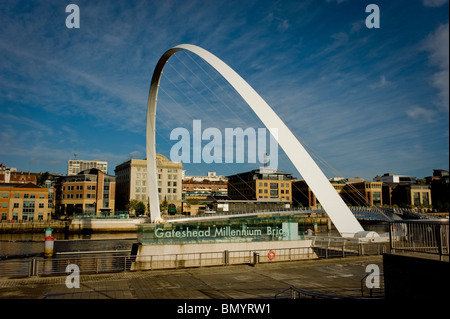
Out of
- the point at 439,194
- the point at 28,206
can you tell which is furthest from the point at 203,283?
the point at 439,194

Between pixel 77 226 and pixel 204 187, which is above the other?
pixel 204 187

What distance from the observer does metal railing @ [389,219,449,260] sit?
7.15 metres

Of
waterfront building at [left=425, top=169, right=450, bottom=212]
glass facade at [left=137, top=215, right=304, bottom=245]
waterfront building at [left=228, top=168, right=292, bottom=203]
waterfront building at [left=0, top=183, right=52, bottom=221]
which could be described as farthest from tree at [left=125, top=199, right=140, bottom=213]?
waterfront building at [left=425, top=169, right=450, bottom=212]

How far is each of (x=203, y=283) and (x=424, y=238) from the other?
7498 mm

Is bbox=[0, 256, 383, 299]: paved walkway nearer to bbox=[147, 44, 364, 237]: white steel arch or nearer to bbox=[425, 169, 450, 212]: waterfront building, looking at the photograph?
bbox=[147, 44, 364, 237]: white steel arch

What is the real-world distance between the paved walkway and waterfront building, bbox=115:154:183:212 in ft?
232

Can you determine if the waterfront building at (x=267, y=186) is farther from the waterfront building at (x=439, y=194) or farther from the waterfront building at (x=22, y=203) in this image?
the waterfront building at (x=22, y=203)

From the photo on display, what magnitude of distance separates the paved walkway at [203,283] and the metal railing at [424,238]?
329 cm

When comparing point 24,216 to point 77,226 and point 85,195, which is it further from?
point 77,226

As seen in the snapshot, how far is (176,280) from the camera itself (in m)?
13.1

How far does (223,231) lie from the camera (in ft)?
61.9

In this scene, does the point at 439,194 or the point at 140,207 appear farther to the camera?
the point at 439,194
